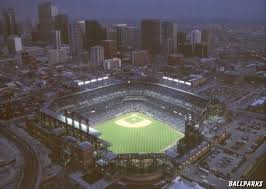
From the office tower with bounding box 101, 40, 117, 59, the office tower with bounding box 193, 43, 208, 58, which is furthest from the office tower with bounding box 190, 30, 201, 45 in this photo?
the office tower with bounding box 101, 40, 117, 59

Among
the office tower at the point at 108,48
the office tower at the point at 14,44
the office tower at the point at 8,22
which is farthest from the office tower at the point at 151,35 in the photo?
the office tower at the point at 8,22

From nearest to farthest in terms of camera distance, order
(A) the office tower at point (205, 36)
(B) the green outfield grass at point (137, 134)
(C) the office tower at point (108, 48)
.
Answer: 1. (B) the green outfield grass at point (137, 134)
2. (C) the office tower at point (108, 48)
3. (A) the office tower at point (205, 36)

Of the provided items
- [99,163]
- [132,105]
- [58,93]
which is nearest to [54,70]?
[58,93]

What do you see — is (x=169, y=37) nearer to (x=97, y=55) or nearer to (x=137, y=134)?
(x=97, y=55)

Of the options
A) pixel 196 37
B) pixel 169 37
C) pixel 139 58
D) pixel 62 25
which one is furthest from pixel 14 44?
pixel 196 37

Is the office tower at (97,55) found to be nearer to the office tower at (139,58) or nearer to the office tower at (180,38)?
the office tower at (139,58)

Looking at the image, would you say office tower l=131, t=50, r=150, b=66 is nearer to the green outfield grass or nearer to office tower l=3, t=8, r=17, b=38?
the green outfield grass

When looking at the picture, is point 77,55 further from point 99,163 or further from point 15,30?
point 99,163
